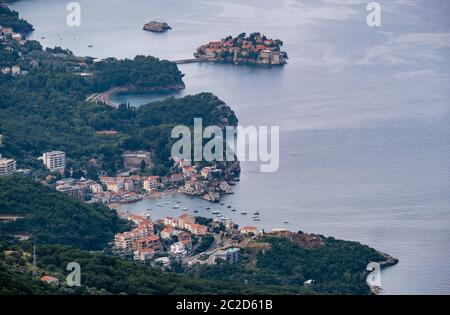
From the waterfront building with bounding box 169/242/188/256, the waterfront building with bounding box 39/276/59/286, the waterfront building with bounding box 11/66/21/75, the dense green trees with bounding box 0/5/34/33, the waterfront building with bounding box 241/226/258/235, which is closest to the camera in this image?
the waterfront building with bounding box 39/276/59/286

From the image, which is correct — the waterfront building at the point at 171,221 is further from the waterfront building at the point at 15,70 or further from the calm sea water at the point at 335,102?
the waterfront building at the point at 15,70

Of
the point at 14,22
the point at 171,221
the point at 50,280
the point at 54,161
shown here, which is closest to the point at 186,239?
the point at 171,221

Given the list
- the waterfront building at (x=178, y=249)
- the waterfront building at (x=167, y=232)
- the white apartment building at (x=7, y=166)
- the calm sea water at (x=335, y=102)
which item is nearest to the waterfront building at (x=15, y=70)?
the calm sea water at (x=335, y=102)

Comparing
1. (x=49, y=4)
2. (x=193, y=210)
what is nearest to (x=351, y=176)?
(x=193, y=210)

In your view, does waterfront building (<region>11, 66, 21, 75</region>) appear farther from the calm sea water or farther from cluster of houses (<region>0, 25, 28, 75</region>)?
the calm sea water

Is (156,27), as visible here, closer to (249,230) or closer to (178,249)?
(249,230)

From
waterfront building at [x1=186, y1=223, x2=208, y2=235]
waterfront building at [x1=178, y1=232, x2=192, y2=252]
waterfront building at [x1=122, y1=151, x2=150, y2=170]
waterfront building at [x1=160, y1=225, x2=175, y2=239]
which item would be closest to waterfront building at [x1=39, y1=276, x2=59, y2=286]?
waterfront building at [x1=178, y1=232, x2=192, y2=252]
